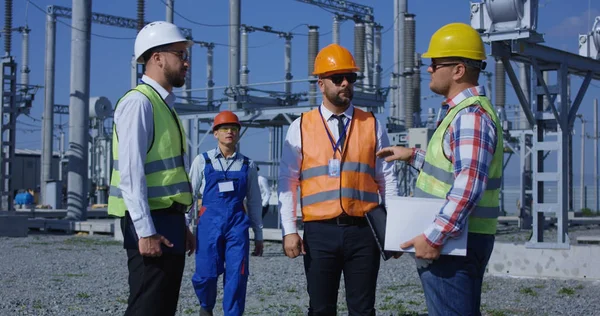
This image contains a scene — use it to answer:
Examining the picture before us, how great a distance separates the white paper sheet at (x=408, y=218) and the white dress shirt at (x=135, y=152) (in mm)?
1185

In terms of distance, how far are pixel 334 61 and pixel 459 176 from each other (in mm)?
1827

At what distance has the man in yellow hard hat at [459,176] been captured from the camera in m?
3.76

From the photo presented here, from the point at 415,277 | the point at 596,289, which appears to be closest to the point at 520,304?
the point at 596,289

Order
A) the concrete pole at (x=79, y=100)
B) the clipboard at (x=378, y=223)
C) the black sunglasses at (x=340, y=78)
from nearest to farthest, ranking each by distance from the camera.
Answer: the clipboard at (x=378, y=223) < the black sunglasses at (x=340, y=78) < the concrete pole at (x=79, y=100)

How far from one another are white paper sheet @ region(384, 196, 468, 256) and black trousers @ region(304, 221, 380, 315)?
125 centimetres

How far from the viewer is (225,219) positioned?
7.34 metres

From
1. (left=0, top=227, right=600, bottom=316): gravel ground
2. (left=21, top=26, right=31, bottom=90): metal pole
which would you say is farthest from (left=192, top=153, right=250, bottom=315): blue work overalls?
(left=21, top=26, right=31, bottom=90): metal pole

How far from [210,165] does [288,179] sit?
236 cm

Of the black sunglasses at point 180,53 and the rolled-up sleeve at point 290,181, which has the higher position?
the black sunglasses at point 180,53

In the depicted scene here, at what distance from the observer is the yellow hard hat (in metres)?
4.01

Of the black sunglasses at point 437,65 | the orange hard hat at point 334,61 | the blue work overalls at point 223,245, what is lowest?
the blue work overalls at point 223,245

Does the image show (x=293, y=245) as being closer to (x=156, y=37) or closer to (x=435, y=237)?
(x=156, y=37)

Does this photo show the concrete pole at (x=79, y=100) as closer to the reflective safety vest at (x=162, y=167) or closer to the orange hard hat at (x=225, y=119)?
the orange hard hat at (x=225, y=119)

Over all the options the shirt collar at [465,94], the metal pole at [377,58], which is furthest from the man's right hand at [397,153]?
the metal pole at [377,58]
